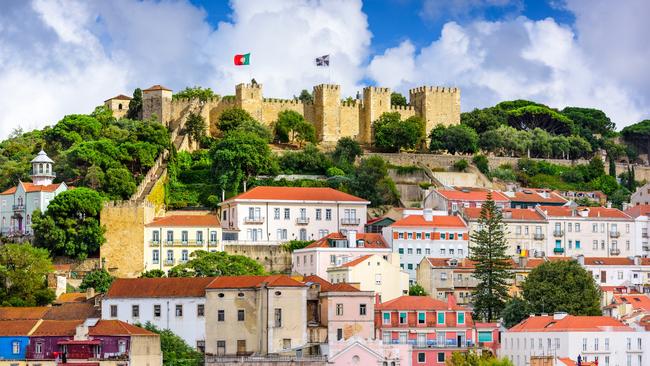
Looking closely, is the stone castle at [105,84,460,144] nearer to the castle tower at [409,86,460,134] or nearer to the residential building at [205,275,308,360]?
the castle tower at [409,86,460,134]

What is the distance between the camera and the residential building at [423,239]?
7275cm

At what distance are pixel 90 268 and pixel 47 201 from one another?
504 centimetres

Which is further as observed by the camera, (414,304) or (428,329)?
(414,304)

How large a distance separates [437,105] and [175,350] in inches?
1755

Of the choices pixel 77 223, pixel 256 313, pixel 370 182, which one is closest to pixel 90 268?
pixel 77 223

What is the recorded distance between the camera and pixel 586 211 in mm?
78375

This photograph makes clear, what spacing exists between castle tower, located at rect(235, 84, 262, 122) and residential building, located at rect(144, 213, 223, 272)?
21511 mm

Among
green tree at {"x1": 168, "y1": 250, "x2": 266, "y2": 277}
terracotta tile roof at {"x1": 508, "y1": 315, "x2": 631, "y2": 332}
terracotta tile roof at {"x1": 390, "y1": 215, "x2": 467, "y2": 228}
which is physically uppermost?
terracotta tile roof at {"x1": 390, "y1": 215, "x2": 467, "y2": 228}

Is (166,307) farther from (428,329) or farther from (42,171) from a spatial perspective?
(42,171)

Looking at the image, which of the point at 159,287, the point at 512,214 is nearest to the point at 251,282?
the point at 159,287

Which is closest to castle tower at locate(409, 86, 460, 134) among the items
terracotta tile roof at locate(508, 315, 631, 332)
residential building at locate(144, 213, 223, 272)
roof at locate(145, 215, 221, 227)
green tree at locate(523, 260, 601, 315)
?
roof at locate(145, 215, 221, 227)

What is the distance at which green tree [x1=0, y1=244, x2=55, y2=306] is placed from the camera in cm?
6400

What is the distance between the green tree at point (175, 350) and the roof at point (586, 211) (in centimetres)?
2739

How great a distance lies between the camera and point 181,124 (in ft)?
290
